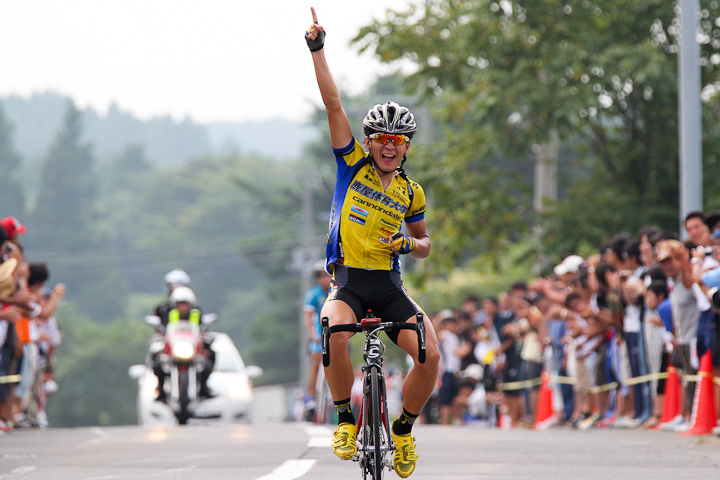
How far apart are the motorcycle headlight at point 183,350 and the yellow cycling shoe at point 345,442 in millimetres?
9734

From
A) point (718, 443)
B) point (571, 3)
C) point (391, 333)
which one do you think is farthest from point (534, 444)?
point (571, 3)

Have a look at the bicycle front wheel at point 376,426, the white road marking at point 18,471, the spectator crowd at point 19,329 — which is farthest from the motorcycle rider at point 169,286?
the bicycle front wheel at point 376,426

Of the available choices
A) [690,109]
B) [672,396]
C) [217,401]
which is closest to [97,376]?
[217,401]

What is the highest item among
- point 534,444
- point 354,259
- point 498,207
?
point 498,207

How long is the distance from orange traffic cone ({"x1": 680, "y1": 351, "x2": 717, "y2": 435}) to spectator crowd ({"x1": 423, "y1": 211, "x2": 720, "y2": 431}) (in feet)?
0.25

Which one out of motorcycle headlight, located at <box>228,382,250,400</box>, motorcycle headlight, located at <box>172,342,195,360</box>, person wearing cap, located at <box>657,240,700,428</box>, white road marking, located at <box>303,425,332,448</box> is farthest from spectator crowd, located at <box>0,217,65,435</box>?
person wearing cap, located at <box>657,240,700,428</box>

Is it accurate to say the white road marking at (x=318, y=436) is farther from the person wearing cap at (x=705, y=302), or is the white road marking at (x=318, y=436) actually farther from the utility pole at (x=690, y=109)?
the utility pole at (x=690, y=109)

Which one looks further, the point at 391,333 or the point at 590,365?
the point at 590,365

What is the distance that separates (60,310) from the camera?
332 feet

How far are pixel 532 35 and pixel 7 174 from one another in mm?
114602

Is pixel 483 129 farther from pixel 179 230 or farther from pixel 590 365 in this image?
pixel 179 230

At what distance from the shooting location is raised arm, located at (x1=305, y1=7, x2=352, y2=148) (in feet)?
27.7

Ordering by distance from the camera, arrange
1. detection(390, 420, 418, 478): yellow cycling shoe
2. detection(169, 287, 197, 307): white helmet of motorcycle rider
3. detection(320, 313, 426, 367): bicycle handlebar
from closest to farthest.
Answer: detection(320, 313, 426, 367): bicycle handlebar → detection(390, 420, 418, 478): yellow cycling shoe → detection(169, 287, 197, 307): white helmet of motorcycle rider

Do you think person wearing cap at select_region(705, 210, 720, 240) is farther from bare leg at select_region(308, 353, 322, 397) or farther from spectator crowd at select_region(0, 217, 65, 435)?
spectator crowd at select_region(0, 217, 65, 435)
